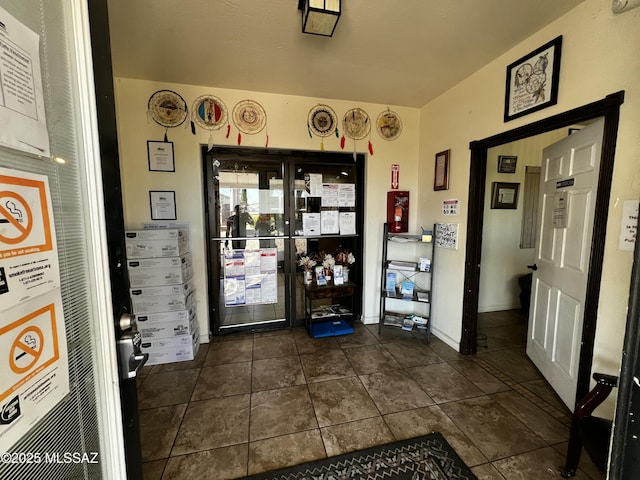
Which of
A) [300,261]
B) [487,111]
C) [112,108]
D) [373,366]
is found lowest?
[373,366]

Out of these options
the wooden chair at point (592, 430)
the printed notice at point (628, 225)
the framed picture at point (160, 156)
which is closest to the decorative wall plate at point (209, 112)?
the framed picture at point (160, 156)

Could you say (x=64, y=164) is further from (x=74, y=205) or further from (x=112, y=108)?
(x=112, y=108)

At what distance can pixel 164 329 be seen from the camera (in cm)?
246

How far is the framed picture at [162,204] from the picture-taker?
8.57 feet

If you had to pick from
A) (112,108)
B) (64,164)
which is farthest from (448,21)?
(64,164)

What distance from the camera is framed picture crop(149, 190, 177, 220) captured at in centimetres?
261

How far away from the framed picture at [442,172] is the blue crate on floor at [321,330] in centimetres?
199

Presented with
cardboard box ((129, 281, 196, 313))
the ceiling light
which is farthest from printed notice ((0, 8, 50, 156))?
cardboard box ((129, 281, 196, 313))

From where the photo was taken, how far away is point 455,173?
262 centimetres

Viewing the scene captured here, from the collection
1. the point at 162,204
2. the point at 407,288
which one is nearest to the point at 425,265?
the point at 407,288

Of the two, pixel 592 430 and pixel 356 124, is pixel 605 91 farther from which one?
pixel 356 124

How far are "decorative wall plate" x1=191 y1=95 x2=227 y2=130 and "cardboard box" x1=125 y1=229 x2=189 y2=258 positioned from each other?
1126 mm

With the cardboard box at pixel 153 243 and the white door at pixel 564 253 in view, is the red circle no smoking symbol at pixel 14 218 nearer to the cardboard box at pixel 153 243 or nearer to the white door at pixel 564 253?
the cardboard box at pixel 153 243

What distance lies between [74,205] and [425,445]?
2043 millimetres
